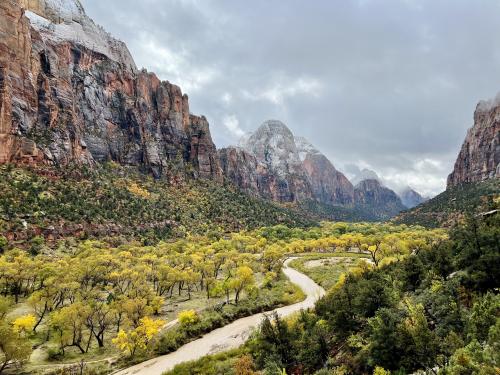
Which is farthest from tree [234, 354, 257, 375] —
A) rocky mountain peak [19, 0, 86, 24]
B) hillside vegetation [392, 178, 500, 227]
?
rocky mountain peak [19, 0, 86, 24]

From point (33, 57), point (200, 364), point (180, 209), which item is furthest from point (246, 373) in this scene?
point (33, 57)

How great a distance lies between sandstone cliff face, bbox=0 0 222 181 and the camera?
331 feet

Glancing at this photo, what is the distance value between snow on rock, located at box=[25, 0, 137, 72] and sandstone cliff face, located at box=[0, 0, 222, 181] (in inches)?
20.3

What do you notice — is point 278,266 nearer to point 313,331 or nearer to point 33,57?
point 313,331

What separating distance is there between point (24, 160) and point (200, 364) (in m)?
89.5

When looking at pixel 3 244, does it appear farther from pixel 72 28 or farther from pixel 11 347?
pixel 72 28

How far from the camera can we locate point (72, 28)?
159 meters

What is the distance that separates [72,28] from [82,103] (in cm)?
4666

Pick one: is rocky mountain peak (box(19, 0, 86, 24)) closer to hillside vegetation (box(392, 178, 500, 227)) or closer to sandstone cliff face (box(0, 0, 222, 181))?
sandstone cliff face (box(0, 0, 222, 181))

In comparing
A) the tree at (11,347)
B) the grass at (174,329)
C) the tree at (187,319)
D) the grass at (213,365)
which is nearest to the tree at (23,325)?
the grass at (174,329)

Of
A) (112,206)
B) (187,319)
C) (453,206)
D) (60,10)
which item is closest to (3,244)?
(112,206)

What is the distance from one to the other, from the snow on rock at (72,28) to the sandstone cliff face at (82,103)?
52 centimetres

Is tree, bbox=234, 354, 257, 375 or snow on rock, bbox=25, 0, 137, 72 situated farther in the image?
snow on rock, bbox=25, 0, 137, 72

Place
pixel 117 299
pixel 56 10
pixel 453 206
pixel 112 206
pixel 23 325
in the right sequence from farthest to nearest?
pixel 56 10, pixel 453 206, pixel 112 206, pixel 117 299, pixel 23 325
